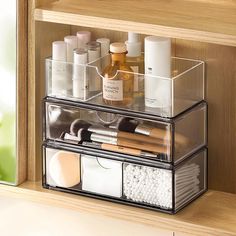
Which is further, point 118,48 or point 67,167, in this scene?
point 67,167

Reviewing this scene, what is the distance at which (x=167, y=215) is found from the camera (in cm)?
173

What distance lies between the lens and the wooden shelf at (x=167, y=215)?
5.55ft

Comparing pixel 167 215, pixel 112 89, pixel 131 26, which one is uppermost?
pixel 131 26

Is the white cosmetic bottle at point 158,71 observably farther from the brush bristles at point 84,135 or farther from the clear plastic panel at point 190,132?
the brush bristles at point 84,135

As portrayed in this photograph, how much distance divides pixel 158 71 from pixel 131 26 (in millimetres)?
101

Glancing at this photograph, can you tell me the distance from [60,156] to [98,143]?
0.30ft

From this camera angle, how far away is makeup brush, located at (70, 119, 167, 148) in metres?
1.71

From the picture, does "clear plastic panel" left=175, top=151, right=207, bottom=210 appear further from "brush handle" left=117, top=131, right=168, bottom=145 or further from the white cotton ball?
the white cotton ball

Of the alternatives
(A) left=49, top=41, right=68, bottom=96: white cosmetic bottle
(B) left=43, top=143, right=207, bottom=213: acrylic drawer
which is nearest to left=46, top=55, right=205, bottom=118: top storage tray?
(A) left=49, top=41, right=68, bottom=96: white cosmetic bottle

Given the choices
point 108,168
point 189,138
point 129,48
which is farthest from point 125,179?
point 129,48

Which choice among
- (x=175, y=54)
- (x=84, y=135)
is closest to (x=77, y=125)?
(x=84, y=135)

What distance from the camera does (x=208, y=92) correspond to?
1797mm

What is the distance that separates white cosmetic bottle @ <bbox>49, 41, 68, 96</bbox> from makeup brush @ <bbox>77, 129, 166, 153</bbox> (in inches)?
3.5

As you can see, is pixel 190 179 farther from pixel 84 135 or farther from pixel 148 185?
pixel 84 135
